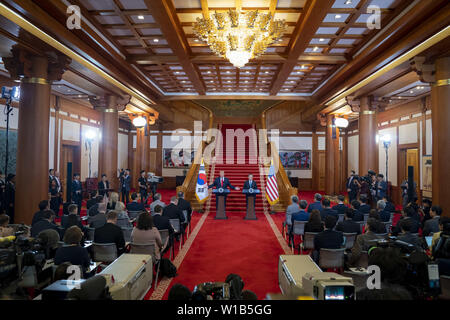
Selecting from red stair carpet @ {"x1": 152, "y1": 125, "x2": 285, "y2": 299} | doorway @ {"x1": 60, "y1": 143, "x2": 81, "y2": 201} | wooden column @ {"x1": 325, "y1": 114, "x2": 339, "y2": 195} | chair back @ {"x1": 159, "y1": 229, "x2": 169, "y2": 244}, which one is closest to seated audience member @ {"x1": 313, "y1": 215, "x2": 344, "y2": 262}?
red stair carpet @ {"x1": 152, "y1": 125, "x2": 285, "y2": 299}

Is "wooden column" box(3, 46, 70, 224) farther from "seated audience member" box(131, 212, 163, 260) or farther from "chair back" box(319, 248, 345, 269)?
"chair back" box(319, 248, 345, 269)

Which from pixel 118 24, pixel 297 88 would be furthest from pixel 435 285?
pixel 297 88

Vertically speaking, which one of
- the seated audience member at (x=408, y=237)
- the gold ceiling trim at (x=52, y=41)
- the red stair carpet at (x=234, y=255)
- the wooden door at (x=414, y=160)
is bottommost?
the red stair carpet at (x=234, y=255)

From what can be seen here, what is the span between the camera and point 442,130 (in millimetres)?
6039

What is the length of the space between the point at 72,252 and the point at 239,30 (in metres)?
5.55

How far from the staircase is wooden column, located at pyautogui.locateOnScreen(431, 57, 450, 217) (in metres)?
5.77

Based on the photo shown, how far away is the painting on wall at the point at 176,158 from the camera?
1838 centimetres

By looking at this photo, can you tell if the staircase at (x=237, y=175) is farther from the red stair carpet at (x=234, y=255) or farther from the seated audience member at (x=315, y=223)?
the seated audience member at (x=315, y=223)

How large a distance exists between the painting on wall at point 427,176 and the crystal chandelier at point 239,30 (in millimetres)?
7310

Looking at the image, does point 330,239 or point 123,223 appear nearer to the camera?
point 330,239

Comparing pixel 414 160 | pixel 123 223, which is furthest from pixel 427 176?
pixel 123 223

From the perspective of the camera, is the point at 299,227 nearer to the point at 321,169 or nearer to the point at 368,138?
the point at 368,138

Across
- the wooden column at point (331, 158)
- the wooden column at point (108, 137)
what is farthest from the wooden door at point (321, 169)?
the wooden column at point (108, 137)
